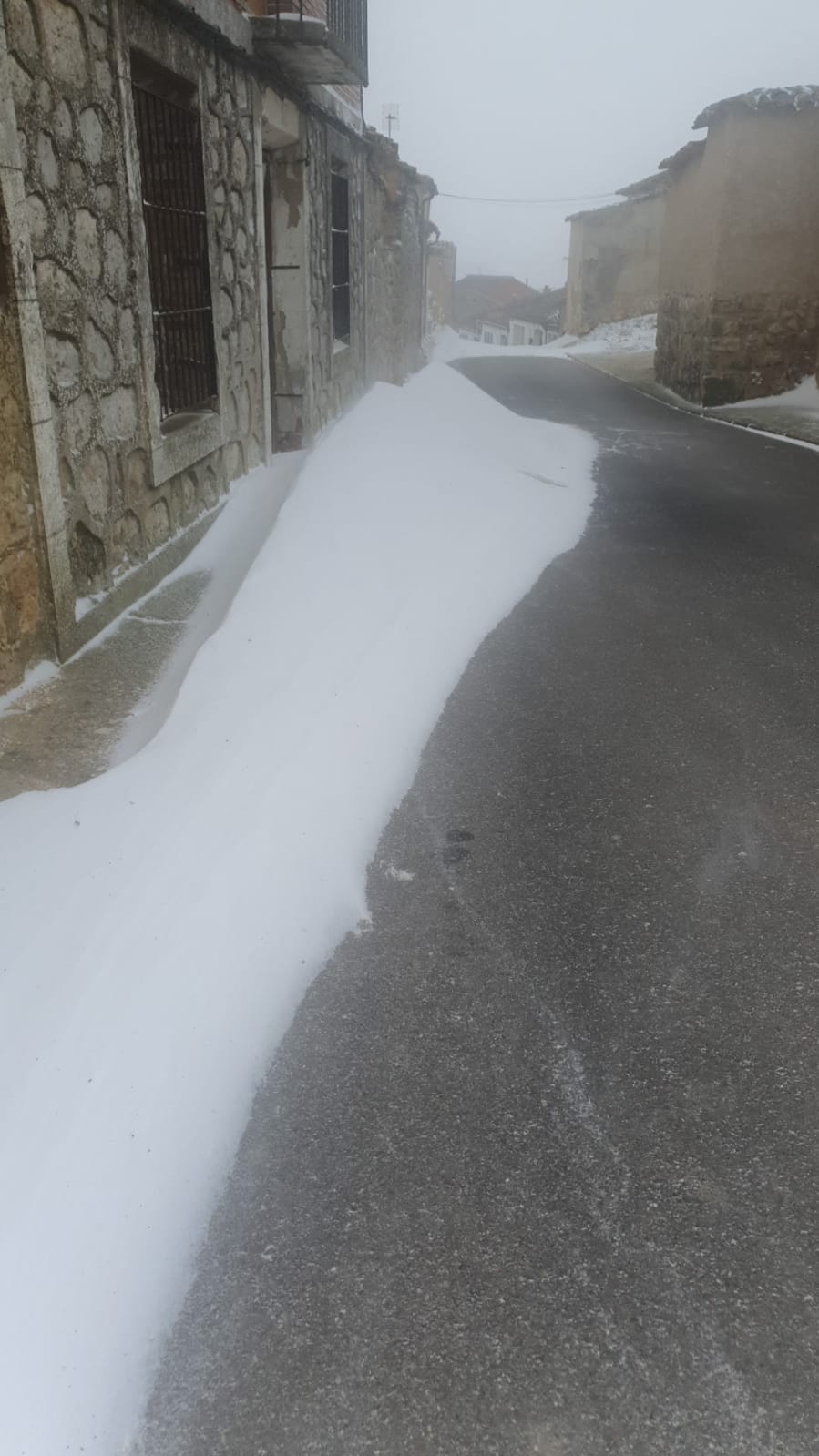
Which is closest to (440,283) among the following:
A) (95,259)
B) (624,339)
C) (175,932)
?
(624,339)

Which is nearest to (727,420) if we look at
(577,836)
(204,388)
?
(204,388)

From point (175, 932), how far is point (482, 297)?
72962 mm

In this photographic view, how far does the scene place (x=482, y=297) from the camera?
69.2m

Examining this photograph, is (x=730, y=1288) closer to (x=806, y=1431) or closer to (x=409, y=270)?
(x=806, y=1431)

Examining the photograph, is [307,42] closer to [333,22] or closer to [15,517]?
[333,22]

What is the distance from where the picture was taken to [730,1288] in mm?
1837

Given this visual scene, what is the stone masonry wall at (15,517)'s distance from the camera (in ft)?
11.6

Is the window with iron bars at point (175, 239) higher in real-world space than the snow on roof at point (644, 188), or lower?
lower

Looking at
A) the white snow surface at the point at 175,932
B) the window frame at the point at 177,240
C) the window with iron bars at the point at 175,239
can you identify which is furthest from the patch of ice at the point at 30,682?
the window with iron bars at the point at 175,239

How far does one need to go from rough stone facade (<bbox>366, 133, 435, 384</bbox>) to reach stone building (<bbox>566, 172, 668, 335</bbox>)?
1756 cm

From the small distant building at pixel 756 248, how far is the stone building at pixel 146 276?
272 inches

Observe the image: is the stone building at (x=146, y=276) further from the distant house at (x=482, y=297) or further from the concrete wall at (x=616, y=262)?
the distant house at (x=482, y=297)

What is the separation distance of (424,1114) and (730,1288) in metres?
0.68

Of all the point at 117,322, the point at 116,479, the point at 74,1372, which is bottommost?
the point at 74,1372
